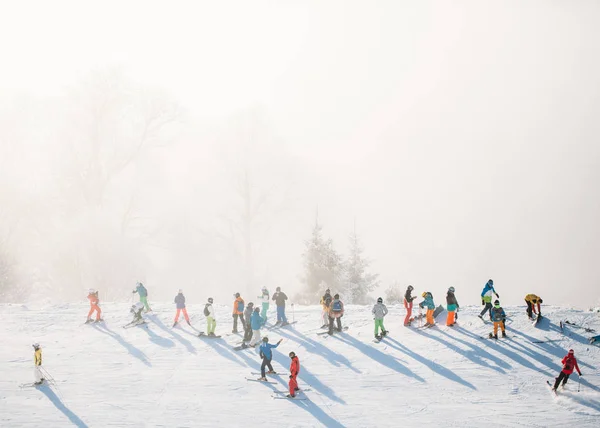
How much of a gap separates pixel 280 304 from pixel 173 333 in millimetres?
4941

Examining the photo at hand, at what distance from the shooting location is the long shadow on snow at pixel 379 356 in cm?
1677

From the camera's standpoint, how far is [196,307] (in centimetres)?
2503

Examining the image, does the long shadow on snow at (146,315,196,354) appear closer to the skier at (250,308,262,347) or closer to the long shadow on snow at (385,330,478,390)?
the skier at (250,308,262,347)

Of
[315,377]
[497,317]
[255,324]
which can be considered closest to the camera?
[315,377]

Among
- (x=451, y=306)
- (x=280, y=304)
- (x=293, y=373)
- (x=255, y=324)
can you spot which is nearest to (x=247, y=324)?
(x=255, y=324)

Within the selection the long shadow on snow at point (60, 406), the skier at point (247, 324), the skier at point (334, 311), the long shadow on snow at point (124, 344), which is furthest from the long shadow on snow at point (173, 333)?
the skier at point (334, 311)

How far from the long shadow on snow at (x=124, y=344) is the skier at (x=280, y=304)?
5.82m

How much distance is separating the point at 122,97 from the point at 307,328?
102ft

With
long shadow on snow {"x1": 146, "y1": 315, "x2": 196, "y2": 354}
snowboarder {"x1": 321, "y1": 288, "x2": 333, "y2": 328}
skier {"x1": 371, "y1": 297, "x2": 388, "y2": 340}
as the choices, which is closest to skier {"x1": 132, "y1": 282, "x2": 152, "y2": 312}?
long shadow on snow {"x1": 146, "y1": 315, "x2": 196, "y2": 354}

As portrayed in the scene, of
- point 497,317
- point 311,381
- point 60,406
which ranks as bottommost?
point 60,406

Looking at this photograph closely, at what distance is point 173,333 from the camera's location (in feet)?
69.1

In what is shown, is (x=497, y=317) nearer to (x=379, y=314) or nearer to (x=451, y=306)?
(x=451, y=306)

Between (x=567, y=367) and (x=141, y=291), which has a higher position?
(x=141, y=291)

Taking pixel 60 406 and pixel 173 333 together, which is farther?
pixel 173 333
